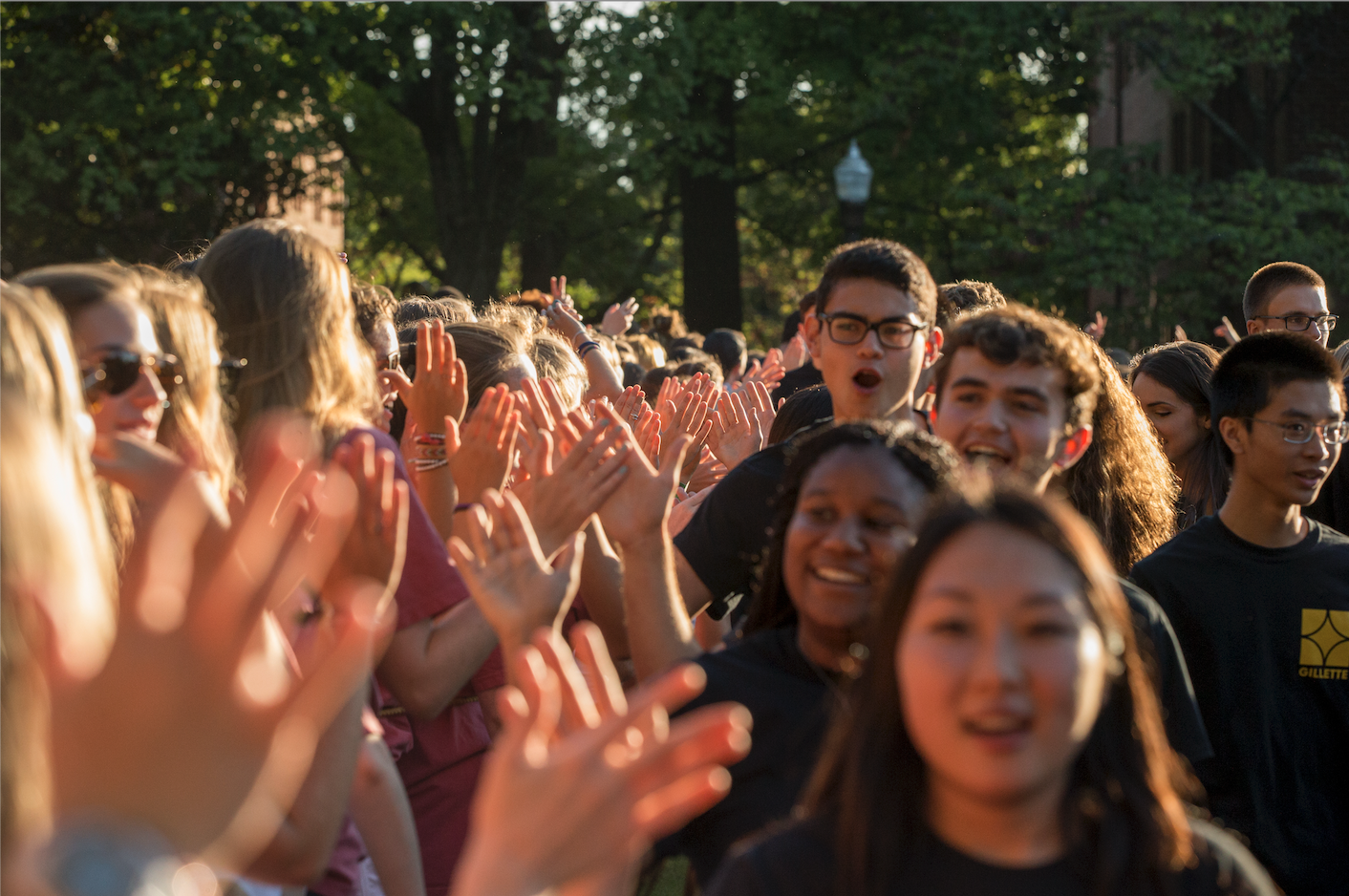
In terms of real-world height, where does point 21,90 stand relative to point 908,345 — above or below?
above

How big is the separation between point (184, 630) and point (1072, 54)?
21.8m

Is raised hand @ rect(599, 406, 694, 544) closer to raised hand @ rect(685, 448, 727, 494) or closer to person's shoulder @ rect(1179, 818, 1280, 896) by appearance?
person's shoulder @ rect(1179, 818, 1280, 896)

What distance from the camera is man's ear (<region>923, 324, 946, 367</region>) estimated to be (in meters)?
4.52

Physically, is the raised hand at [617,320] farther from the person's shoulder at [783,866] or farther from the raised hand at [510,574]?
the person's shoulder at [783,866]

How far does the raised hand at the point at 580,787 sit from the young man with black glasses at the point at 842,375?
5.96ft

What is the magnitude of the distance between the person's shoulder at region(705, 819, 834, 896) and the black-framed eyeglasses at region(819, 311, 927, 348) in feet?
7.42

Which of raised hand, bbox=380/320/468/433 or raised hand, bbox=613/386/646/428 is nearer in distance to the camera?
raised hand, bbox=380/320/468/433

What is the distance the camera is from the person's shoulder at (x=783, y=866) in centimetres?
194

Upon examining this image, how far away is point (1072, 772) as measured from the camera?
2.01m

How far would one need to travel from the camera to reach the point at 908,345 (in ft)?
13.5

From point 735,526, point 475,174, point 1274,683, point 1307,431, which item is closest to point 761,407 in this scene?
point 735,526

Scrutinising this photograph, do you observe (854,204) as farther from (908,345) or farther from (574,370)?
(908,345)

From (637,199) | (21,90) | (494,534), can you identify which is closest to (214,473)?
(494,534)

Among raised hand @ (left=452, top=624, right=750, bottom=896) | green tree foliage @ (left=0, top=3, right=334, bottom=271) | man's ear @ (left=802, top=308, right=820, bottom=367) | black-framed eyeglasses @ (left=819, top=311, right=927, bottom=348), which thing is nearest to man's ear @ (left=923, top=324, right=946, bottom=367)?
black-framed eyeglasses @ (left=819, top=311, right=927, bottom=348)
